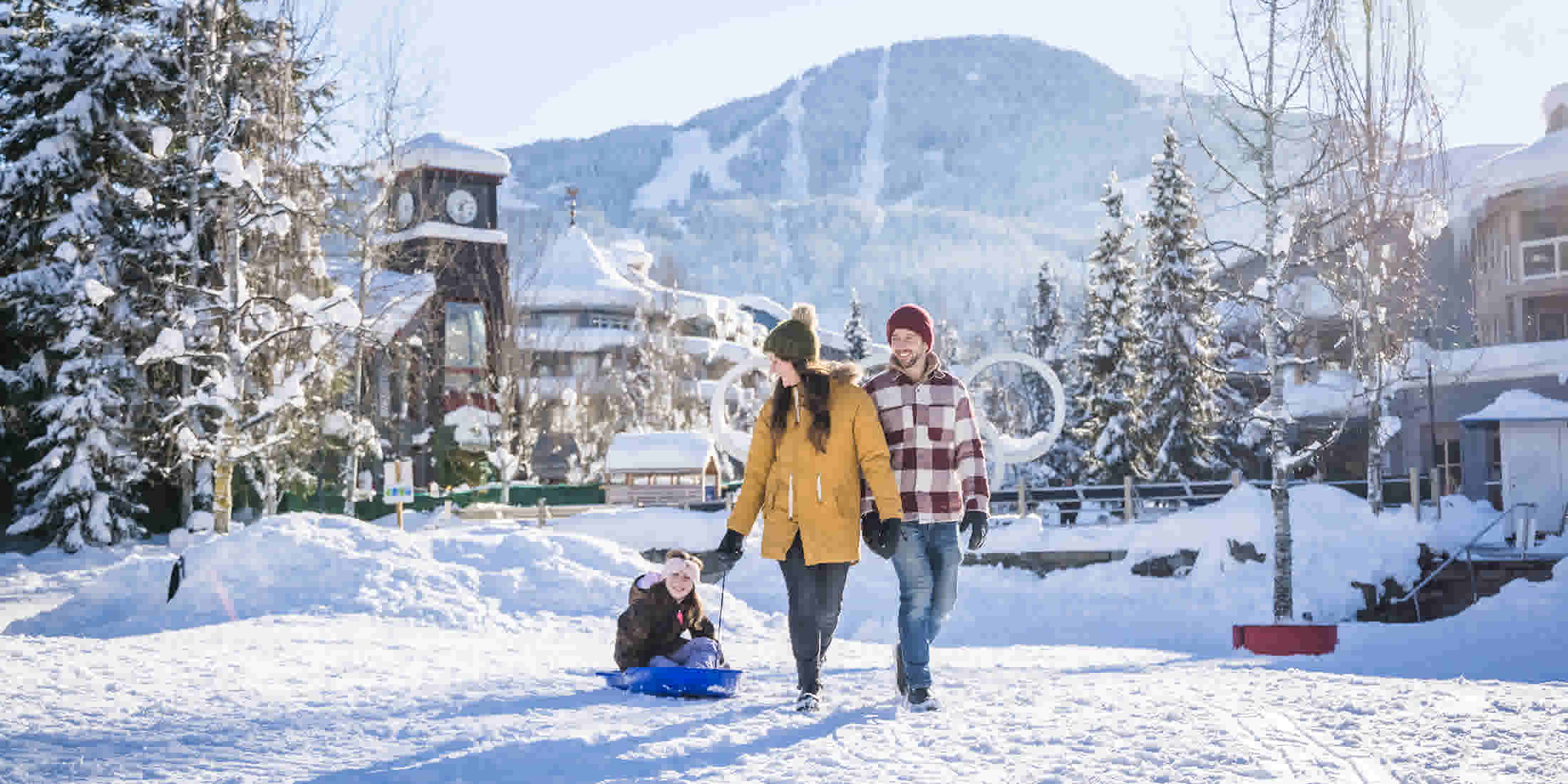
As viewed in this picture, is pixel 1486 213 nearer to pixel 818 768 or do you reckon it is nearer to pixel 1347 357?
pixel 1347 357

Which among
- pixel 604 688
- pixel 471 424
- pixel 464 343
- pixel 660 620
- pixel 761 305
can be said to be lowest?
pixel 604 688

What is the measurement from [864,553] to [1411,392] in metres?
18.9

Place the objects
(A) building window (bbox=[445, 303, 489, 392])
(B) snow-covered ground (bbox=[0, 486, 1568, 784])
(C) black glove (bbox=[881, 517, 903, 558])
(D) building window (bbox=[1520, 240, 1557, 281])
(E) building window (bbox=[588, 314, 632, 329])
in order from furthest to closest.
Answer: (E) building window (bbox=[588, 314, 632, 329]), (A) building window (bbox=[445, 303, 489, 392]), (D) building window (bbox=[1520, 240, 1557, 281]), (C) black glove (bbox=[881, 517, 903, 558]), (B) snow-covered ground (bbox=[0, 486, 1568, 784])

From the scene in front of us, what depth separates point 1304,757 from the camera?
225 inches

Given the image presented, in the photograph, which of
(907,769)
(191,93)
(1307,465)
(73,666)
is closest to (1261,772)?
(907,769)

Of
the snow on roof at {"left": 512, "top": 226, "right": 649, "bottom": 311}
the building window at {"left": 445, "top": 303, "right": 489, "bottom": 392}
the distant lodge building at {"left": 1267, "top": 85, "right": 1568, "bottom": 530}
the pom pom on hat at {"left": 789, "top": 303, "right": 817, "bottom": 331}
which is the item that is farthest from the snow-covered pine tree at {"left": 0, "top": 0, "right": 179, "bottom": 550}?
the snow on roof at {"left": 512, "top": 226, "right": 649, "bottom": 311}

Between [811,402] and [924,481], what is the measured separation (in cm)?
76

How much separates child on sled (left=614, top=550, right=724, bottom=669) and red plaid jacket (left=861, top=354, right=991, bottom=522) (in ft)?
4.60

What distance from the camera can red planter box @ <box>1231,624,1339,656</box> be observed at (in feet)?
42.1

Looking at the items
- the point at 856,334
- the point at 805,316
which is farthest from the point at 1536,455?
the point at 856,334

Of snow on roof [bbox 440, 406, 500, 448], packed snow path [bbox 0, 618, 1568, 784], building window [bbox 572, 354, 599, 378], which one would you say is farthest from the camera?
building window [bbox 572, 354, 599, 378]

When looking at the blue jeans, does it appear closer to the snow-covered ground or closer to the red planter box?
the snow-covered ground

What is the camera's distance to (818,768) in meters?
5.46

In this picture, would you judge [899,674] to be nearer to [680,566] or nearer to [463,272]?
[680,566]
